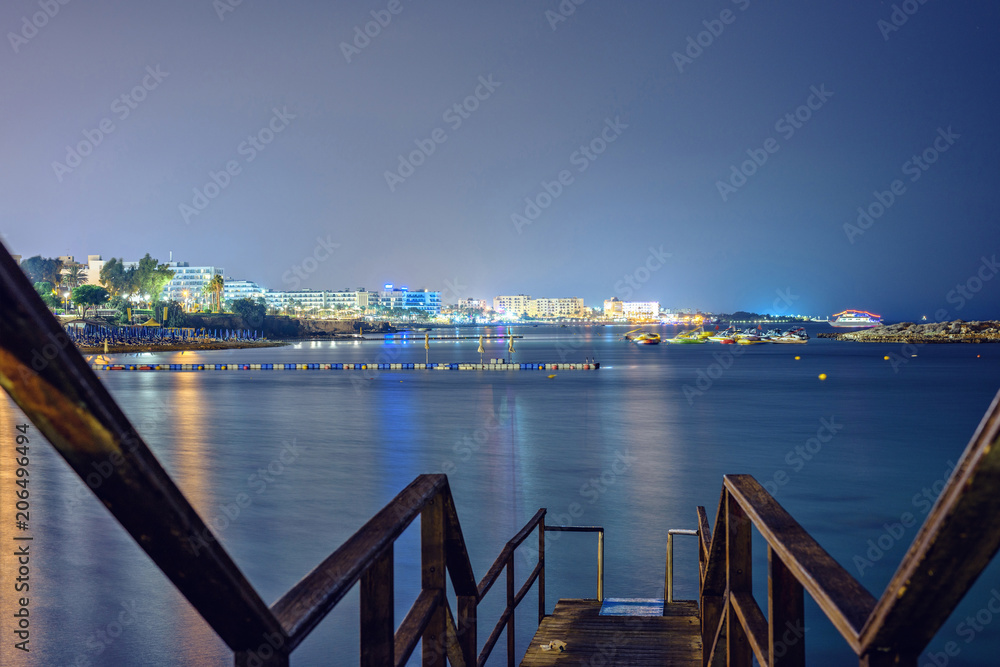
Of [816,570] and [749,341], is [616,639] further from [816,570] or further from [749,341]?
[749,341]

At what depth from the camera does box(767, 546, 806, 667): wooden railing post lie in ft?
8.75

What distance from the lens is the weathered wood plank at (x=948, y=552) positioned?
131 cm

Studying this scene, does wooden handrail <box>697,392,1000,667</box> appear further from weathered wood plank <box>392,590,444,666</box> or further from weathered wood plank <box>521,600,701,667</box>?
weathered wood plank <box>521,600,701,667</box>

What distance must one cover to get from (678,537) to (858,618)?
13.5 meters

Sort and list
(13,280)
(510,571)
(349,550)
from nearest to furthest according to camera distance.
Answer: (13,280), (349,550), (510,571)

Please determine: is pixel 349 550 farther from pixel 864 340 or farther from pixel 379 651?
pixel 864 340

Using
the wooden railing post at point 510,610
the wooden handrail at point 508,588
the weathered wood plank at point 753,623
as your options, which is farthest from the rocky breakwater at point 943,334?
the weathered wood plank at point 753,623

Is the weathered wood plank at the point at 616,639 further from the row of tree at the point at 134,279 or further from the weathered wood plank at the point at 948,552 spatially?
the row of tree at the point at 134,279

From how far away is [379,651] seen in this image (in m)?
2.43

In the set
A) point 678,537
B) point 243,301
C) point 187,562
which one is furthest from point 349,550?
point 243,301

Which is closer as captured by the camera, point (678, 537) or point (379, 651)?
point (379, 651)

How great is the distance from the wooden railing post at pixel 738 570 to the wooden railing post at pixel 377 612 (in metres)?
1.81

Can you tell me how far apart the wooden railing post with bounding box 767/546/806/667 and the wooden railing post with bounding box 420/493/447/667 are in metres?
1.19

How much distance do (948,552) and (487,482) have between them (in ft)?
61.1
